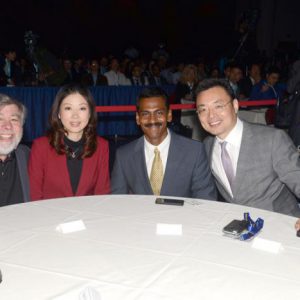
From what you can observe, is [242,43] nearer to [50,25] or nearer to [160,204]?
[50,25]

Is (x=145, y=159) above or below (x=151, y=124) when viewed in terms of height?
below

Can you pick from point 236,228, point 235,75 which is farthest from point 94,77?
point 236,228

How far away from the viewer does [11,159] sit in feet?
9.25

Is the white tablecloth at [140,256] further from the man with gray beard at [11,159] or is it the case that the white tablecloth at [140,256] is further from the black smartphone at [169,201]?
the man with gray beard at [11,159]

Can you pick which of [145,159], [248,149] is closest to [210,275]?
[248,149]

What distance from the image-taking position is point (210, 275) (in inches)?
59.9

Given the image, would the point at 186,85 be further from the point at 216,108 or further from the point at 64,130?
the point at 216,108

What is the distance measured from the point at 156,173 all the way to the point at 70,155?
618 mm

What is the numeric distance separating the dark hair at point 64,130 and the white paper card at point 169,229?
3.91ft

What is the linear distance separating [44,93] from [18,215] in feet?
18.2

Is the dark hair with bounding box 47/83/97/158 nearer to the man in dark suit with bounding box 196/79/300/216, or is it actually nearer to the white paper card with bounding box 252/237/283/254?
the man in dark suit with bounding box 196/79/300/216

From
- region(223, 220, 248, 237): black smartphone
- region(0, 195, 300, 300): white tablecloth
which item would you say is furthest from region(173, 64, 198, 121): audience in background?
region(223, 220, 248, 237): black smartphone

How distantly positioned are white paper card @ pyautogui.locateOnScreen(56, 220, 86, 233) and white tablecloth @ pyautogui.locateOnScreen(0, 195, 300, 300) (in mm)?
29

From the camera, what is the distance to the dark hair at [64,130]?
296 cm
